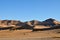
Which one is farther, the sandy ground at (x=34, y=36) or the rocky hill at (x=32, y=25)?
the rocky hill at (x=32, y=25)

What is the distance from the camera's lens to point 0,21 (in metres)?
141

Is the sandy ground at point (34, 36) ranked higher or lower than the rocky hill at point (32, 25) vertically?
lower

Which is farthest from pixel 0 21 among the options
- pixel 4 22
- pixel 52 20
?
pixel 52 20

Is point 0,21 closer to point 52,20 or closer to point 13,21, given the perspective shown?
point 13,21

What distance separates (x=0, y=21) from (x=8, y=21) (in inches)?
269

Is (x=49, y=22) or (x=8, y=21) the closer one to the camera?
(x=49, y=22)

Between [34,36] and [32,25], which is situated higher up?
[32,25]

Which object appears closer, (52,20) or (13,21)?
(52,20)

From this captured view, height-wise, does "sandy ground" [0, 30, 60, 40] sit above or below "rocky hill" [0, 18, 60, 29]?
below

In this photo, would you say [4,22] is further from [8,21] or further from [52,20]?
[52,20]

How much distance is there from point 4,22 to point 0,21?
10.9 feet

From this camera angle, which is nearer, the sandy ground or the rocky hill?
the sandy ground

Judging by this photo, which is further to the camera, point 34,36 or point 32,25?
point 32,25

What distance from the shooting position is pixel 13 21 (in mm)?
145000
